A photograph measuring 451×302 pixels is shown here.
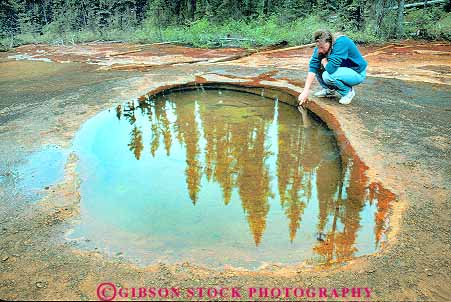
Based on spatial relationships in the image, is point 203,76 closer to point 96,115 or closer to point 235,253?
point 96,115

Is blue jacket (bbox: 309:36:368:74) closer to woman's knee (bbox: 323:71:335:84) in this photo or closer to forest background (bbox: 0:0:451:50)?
woman's knee (bbox: 323:71:335:84)

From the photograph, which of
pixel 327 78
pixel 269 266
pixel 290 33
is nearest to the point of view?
pixel 269 266

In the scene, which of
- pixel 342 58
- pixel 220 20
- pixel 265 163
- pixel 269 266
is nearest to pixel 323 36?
pixel 342 58

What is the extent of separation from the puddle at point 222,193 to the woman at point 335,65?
702mm

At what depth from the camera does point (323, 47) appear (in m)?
4.74

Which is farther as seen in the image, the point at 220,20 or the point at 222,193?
the point at 220,20

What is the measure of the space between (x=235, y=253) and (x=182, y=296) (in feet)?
1.56

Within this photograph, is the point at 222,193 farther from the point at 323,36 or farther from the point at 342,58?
the point at 342,58

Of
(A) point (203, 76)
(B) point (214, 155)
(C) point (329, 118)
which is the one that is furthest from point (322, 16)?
(B) point (214, 155)

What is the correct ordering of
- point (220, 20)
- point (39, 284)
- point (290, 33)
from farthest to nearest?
point (220, 20), point (290, 33), point (39, 284)

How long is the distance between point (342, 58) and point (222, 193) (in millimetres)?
2850

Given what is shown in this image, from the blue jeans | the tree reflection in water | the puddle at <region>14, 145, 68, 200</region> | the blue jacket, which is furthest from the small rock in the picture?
the blue jeans

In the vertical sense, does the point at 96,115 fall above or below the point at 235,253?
above

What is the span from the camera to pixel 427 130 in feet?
13.6
